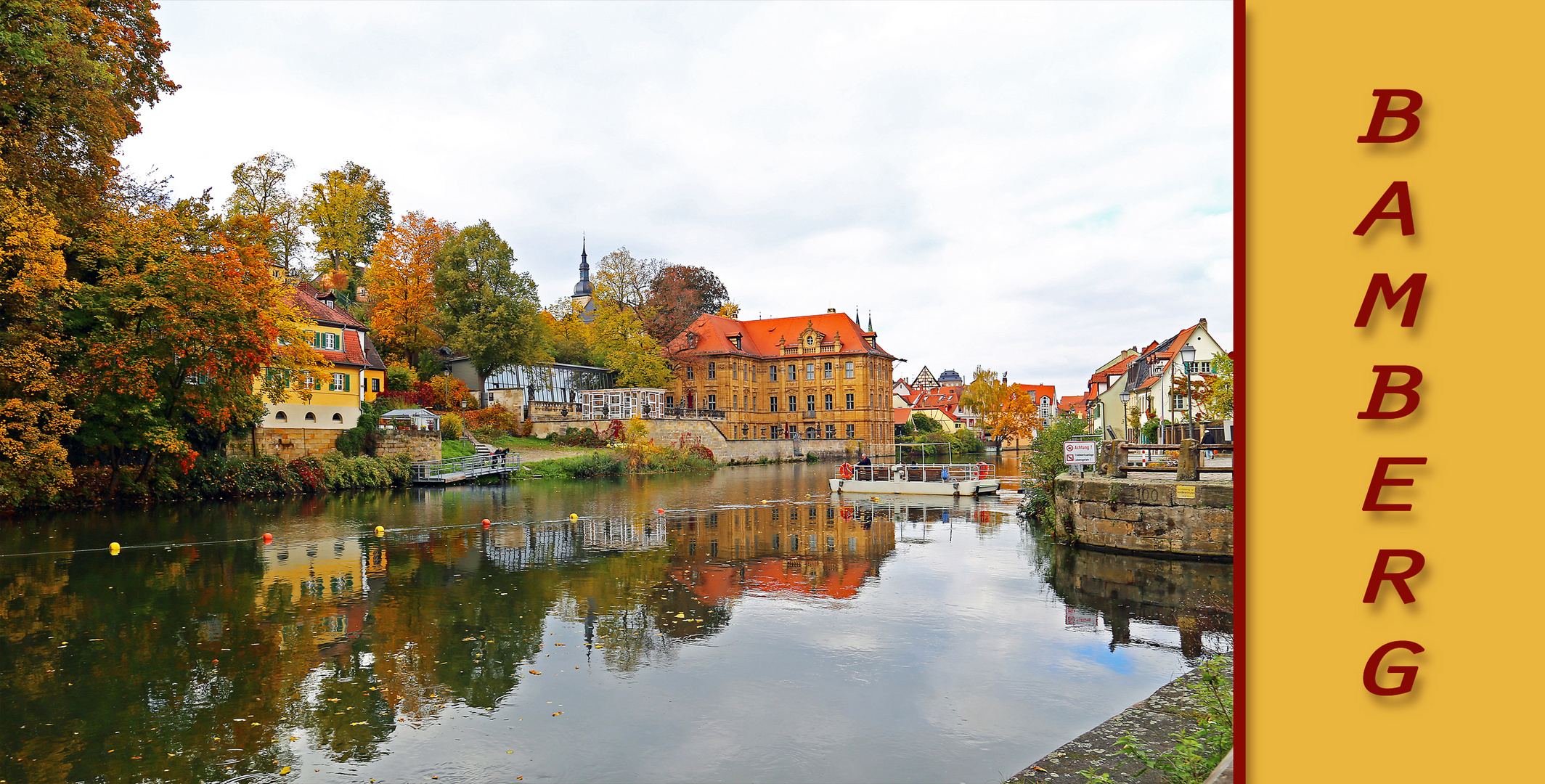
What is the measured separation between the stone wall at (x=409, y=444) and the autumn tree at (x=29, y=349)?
16.6 m

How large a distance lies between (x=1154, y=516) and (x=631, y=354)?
51514 millimetres

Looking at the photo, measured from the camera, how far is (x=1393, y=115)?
2.48m

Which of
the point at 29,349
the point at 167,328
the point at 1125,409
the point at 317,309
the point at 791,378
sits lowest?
the point at 1125,409

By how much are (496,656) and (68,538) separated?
664 inches

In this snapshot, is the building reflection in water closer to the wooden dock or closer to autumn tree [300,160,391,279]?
the wooden dock

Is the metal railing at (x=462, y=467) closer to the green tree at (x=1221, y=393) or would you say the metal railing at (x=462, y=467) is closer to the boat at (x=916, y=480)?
the boat at (x=916, y=480)

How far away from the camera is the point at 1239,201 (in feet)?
8.62

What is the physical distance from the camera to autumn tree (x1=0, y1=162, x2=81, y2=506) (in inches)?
815

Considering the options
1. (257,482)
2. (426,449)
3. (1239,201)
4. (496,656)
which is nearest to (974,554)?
(496,656)

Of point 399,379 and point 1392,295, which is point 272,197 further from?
point 1392,295

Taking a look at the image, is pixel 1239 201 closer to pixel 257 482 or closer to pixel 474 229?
pixel 257 482

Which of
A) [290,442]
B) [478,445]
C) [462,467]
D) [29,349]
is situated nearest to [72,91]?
[29,349]

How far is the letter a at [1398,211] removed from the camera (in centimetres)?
245

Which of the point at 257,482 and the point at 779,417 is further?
the point at 779,417
